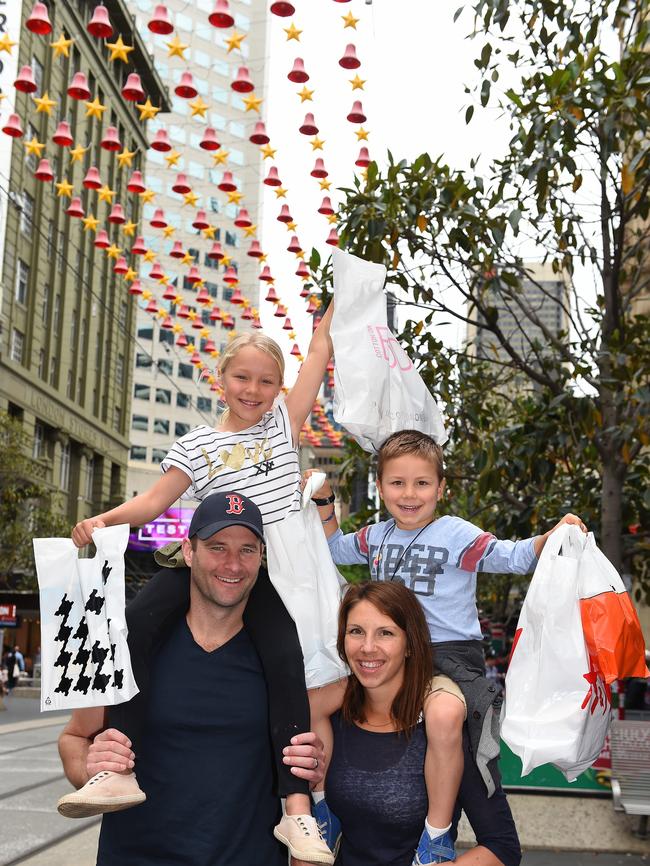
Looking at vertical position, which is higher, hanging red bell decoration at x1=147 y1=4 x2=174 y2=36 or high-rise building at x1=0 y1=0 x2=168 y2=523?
high-rise building at x1=0 y1=0 x2=168 y2=523

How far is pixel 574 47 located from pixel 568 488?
5.34 m

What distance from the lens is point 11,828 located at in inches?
388

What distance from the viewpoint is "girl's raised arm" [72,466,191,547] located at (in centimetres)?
352

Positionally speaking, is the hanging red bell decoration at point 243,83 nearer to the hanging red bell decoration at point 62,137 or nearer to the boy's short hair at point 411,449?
the hanging red bell decoration at point 62,137

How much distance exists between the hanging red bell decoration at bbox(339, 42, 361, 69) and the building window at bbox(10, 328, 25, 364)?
109 feet

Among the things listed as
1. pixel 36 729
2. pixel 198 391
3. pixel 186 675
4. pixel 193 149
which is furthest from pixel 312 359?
pixel 193 149

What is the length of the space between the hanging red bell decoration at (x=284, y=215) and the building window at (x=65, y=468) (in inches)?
1423

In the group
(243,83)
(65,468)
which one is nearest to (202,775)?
(243,83)

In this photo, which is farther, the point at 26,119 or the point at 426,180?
the point at 26,119

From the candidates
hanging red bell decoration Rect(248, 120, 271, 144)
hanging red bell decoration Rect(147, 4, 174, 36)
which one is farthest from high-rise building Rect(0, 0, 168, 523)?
hanging red bell decoration Rect(147, 4, 174, 36)

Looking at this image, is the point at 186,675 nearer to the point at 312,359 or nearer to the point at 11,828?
the point at 312,359

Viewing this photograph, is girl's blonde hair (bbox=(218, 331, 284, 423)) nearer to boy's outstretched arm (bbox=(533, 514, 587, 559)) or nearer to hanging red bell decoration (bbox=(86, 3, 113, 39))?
boy's outstretched arm (bbox=(533, 514, 587, 559))

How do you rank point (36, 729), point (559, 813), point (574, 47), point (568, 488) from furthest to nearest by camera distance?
1. point (36, 729)
2. point (568, 488)
3. point (559, 813)
4. point (574, 47)

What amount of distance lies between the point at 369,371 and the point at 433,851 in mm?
2111
